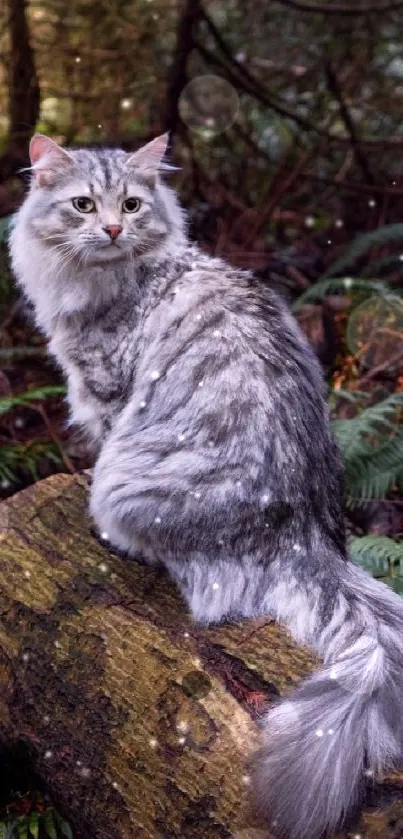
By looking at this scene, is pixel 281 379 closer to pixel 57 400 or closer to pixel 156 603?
pixel 156 603

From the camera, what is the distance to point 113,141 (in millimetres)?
6410

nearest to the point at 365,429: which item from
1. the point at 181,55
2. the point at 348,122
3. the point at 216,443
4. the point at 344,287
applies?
the point at 344,287

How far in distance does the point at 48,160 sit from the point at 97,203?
251mm

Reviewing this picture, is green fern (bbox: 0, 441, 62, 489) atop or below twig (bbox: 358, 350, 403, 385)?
below

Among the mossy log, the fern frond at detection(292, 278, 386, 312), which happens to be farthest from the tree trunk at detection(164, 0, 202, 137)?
the mossy log

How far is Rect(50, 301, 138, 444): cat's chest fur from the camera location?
3.01 m

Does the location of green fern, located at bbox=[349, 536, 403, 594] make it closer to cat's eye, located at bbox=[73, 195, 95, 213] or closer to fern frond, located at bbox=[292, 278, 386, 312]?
cat's eye, located at bbox=[73, 195, 95, 213]

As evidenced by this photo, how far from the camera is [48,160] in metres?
3.02

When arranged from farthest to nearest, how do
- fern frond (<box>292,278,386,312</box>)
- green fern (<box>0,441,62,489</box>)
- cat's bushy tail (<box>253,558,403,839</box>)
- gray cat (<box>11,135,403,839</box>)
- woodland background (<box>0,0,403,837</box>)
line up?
woodland background (<box>0,0,403,837</box>) < fern frond (<box>292,278,386,312</box>) < green fern (<box>0,441,62,489</box>) < gray cat (<box>11,135,403,839</box>) < cat's bushy tail (<box>253,558,403,839</box>)

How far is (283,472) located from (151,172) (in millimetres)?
1230

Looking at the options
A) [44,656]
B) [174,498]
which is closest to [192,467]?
[174,498]

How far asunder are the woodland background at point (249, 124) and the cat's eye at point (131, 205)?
209cm

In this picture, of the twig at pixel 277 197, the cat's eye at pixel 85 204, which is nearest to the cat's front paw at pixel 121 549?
the cat's eye at pixel 85 204

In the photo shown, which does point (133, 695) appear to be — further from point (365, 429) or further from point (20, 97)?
point (20, 97)
